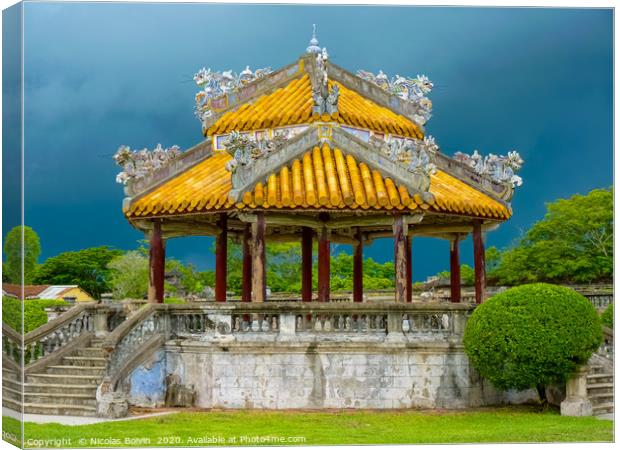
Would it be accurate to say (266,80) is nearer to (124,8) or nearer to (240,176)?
(240,176)

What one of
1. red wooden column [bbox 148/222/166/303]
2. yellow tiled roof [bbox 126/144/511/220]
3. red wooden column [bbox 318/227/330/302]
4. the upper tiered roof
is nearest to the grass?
red wooden column [bbox 318/227/330/302]

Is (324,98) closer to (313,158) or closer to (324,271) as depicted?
(313,158)

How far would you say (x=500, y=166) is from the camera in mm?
28281

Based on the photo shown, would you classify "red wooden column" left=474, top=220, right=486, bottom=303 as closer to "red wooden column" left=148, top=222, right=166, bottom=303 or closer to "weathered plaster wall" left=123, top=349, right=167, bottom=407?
"red wooden column" left=148, top=222, right=166, bottom=303

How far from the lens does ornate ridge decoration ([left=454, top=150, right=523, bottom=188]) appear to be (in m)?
28.0

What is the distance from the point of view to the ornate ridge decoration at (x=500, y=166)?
27984 millimetres

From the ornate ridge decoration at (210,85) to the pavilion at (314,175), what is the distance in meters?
0.04

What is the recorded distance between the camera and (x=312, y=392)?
22422 mm

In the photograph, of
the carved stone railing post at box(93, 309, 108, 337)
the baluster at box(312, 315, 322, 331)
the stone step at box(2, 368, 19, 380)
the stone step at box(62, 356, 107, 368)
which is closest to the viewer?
the stone step at box(2, 368, 19, 380)

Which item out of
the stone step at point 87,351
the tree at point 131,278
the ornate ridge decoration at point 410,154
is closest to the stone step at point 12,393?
the stone step at point 87,351

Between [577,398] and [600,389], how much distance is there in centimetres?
201

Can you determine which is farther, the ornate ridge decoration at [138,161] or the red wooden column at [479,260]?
the red wooden column at [479,260]

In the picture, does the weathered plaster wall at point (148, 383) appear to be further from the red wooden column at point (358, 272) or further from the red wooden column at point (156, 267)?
the red wooden column at point (358, 272)

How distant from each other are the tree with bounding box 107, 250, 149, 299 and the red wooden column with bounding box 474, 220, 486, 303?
3963 centimetres
